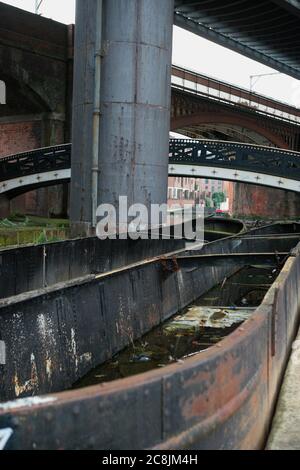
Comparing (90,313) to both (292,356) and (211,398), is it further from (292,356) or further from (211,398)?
(211,398)

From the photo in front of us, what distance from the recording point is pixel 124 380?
2.82 meters

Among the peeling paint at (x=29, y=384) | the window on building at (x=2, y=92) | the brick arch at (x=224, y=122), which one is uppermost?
the brick arch at (x=224, y=122)

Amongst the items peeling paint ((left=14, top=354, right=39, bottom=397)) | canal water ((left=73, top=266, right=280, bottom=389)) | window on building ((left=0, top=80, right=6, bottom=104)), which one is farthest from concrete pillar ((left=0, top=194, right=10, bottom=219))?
peeling paint ((left=14, top=354, right=39, bottom=397))

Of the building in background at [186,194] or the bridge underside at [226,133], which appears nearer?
the bridge underside at [226,133]

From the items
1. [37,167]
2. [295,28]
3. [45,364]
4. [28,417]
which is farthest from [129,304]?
[295,28]

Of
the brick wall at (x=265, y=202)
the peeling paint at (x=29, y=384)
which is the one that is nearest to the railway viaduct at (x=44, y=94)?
the brick wall at (x=265, y=202)

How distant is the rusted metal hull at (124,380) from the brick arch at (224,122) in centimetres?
3716

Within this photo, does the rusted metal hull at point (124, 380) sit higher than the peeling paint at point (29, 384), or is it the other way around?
the rusted metal hull at point (124, 380)

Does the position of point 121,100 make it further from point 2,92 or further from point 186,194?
point 186,194

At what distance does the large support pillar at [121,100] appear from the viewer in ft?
54.7

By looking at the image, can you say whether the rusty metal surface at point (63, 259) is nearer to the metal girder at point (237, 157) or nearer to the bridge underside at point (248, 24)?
the metal girder at point (237, 157)

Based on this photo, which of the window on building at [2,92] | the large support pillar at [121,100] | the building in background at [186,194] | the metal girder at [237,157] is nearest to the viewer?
the large support pillar at [121,100]

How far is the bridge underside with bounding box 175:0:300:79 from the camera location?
3465 cm

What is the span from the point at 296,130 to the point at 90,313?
58.6 meters
